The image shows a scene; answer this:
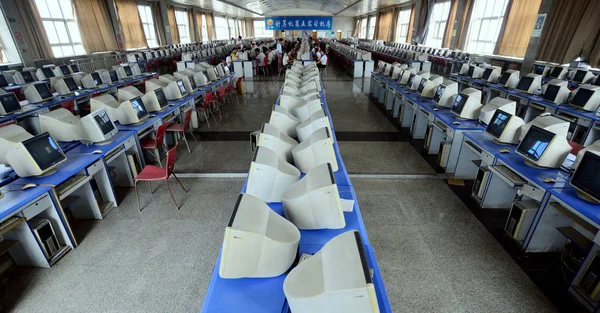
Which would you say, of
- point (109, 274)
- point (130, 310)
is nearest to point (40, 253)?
Answer: point (109, 274)

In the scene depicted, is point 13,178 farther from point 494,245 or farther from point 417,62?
point 417,62

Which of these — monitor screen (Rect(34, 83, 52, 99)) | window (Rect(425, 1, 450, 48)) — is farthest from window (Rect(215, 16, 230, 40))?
monitor screen (Rect(34, 83, 52, 99))

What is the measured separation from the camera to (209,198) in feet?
12.2

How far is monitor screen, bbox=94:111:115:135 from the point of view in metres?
3.44

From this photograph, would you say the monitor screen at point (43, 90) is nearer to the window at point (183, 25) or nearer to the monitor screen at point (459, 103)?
the monitor screen at point (459, 103)

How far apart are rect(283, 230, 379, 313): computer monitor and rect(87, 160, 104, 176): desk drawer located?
2.88 meters

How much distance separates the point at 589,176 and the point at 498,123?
4.37ft

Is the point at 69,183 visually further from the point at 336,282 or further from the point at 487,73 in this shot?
the point at 487,73

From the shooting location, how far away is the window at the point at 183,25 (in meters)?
21.4

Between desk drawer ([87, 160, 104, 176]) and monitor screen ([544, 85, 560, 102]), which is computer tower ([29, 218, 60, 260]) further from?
monitor screen ([544, 85, 560, 102])

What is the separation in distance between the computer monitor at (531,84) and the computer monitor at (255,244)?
7080 mm

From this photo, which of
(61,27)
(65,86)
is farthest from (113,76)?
(61,27)

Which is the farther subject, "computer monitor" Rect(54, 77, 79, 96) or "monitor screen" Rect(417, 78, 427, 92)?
"computer monitor" Rect(54, 77, 79, 96)

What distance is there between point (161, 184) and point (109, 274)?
166 cm
